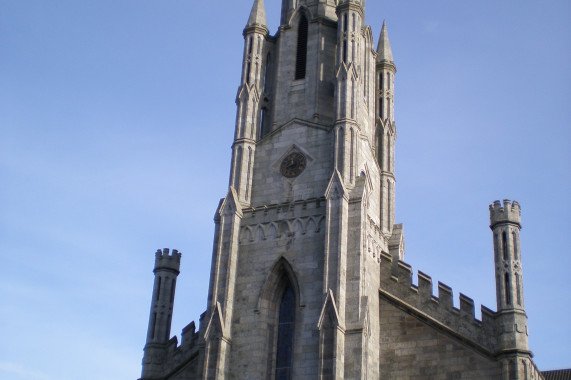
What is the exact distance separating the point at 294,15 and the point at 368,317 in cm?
1498

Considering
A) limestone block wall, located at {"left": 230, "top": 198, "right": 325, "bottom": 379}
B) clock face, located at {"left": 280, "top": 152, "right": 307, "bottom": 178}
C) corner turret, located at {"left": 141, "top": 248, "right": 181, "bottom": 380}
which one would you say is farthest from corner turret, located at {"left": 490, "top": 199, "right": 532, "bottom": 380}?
corner turret, located at {"left": 141, "top": 248, "right": 181, "bottom": 380}

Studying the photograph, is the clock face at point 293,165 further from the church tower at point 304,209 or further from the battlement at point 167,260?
the battlement at point 167,260

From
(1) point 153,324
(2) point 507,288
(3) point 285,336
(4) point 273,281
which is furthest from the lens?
(1) point 153,324

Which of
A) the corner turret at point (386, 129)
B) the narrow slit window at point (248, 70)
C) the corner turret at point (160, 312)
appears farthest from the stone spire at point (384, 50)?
the corner turret at point (160, 312)

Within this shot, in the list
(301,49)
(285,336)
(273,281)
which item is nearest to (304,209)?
(273,281)

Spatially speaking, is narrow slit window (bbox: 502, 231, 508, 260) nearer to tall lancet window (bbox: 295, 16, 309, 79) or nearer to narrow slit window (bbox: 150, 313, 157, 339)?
tall lancet window (bbox: 295, 16, 309, 79)

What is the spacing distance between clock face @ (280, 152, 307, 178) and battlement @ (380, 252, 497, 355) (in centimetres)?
472

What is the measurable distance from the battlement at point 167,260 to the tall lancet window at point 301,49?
361 inches

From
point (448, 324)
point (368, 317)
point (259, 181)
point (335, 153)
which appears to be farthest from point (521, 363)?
point (259, 181)

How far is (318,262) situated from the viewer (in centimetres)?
3095

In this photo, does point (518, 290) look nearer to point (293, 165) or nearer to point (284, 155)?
point (293, 165)

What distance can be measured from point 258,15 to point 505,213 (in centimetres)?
1465

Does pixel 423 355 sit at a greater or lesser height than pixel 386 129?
lesser

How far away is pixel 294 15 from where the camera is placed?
38.1 meters
